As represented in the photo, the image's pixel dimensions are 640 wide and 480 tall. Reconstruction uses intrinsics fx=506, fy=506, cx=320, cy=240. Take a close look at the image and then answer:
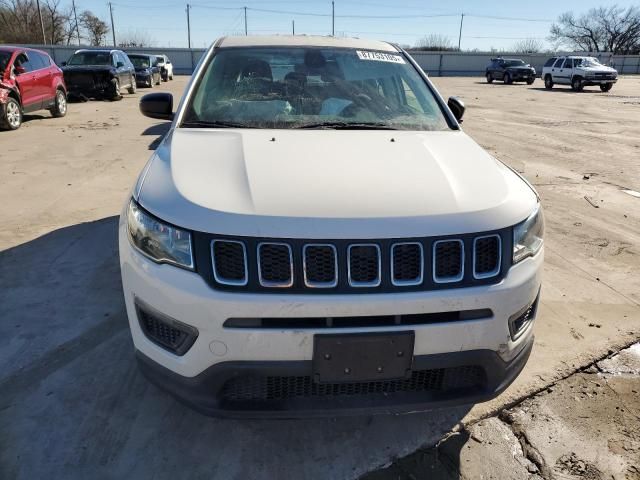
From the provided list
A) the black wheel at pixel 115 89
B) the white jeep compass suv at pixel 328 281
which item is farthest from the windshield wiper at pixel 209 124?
the black wheel at pixel 115 89

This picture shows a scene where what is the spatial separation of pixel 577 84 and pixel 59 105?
25.4 m

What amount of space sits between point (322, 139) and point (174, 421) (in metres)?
1.58

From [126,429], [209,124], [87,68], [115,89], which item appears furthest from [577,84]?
[126,429]

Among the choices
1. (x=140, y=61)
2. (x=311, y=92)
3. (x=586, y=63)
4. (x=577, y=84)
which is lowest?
(x=577, y=84)

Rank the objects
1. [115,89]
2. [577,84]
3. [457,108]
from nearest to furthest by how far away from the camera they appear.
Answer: [457,108] < [115,89] < [577,84]

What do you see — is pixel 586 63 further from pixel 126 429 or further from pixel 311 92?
pixel 126 429

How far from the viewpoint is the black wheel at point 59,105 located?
491 inches

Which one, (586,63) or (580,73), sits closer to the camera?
(580,73)

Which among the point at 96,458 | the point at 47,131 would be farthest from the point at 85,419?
the point at 47,131

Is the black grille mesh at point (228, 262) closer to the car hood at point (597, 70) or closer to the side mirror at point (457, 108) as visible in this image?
the side mirror at point (457, 108)

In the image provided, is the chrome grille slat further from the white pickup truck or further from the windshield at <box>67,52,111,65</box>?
the white pickup truck

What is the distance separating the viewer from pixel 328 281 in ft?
6.09

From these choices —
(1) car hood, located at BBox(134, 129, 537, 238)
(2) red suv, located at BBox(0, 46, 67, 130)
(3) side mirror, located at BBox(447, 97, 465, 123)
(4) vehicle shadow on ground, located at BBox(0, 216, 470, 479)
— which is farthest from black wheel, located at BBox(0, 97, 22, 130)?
(3) side mirror, located at BBox(447, 97, 465, 123)

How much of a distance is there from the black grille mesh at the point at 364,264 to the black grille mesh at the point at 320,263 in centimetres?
7
